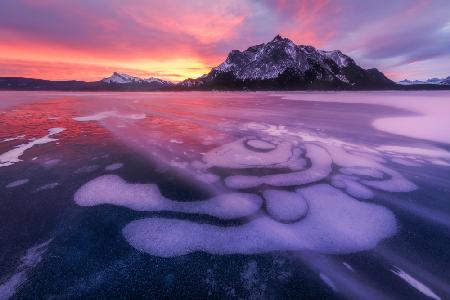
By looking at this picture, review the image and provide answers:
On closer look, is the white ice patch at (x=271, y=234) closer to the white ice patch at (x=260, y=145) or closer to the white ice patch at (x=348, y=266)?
the white ice patch at (x=348, y=266)

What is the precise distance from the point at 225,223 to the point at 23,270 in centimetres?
201

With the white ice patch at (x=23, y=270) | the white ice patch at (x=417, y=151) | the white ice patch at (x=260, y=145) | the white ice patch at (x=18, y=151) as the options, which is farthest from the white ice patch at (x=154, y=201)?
the white ice patch at (x=417, y=151)

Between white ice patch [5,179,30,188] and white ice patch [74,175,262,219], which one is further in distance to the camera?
white ice patch [5,179,30,188]

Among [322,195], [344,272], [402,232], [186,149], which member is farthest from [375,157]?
[186,149]

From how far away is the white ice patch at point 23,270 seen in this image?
6.68 ft

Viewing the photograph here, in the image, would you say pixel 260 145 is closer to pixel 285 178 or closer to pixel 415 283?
pixel 285 178

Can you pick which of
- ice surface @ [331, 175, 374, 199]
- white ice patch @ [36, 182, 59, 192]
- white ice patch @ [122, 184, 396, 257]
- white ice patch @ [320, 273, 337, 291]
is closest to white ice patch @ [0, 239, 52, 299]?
white ice patch @ [122, 184, 396, 257]

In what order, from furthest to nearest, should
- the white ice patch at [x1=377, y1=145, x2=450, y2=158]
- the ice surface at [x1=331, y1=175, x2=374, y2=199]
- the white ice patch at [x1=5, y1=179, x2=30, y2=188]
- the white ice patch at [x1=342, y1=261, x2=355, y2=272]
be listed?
1. the white ice patch at [x1=377, y1=145, x2=450, y2=158]
2. the white ice patch at [x1=5, y1=179, x2=30, y2=188]
3. the ice surface at [x1=331, y1=175, x2=374, y2=199]
4. the white ice patch at [x1=342, y1=261, x2=355, y2=272]

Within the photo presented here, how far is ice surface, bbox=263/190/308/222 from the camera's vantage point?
3096 mm

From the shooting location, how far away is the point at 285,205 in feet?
10.9

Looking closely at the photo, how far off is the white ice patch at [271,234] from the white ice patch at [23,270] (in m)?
0.80

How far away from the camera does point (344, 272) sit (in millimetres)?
2250

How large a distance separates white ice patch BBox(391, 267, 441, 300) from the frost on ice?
36 centimetres

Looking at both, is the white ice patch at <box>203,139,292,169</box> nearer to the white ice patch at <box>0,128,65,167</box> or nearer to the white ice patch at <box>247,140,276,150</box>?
the white ice patch at <box>247,140,276,150</box>
